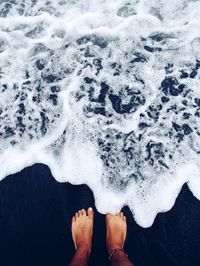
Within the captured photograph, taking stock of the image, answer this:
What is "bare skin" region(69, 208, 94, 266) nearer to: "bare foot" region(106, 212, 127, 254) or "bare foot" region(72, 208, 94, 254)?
"bare foot" region(72, 208, 94, 254)

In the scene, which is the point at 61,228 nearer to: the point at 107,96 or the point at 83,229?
the point at 83,229

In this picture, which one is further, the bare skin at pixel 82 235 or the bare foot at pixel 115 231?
the bare foot at pixel 115 231

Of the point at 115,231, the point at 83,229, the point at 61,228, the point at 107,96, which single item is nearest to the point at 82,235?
the point at 83,229

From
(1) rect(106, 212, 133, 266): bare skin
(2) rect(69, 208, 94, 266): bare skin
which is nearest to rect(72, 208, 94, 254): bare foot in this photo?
(2) rect(69, 208, 94, 266): bare skin

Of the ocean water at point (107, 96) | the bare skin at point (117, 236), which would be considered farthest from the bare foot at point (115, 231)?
the ocean water at point (107, 96)

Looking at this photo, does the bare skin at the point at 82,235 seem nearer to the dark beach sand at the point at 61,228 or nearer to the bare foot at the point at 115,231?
the dark beach sand at the point at 61,228
